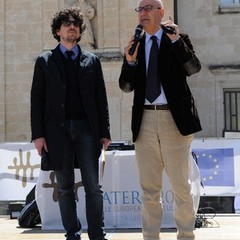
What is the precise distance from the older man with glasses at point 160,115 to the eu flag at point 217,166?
6164 millimetres

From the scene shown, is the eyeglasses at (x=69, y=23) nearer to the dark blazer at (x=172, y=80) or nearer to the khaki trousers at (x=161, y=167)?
the dark blazer at (x=172, y=80)

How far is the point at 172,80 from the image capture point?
5.37m

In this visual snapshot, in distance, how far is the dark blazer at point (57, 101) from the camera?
18.3ft

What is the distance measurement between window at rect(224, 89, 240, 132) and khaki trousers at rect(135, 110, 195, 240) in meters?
13.7

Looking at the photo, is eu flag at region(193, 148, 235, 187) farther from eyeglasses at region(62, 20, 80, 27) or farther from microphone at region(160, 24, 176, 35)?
microphone at region(160, 24, 176, 35)

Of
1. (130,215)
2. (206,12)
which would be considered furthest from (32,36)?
(130,215)

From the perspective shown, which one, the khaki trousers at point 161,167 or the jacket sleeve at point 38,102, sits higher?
the jacket sleeve at point 38,102

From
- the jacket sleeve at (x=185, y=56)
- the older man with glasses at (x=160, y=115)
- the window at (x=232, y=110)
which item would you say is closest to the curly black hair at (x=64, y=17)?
the older man with glasses at (x=160, y=115)

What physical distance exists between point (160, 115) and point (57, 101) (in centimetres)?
92

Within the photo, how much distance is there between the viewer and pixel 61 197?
5.72 metres

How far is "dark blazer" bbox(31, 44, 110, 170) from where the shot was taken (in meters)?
5.58

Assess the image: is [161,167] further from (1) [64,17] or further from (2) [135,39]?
(1) [64,17]

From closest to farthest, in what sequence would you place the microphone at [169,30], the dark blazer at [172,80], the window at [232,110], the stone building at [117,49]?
1. the microphone at [169,30]
2. the dark blazer at [172,80]
3. the stone building at [117,49]
4. the window at [232,110]

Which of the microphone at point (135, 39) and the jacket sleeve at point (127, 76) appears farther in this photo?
the jacket sleeve at point (127, 76)
